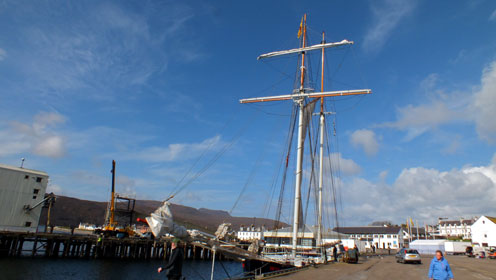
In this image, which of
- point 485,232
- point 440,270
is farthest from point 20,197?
point 485,232

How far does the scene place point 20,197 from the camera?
42.0 metres

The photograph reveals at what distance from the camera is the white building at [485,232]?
67875 mm

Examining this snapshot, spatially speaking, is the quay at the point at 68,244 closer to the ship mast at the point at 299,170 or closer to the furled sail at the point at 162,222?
the ship mast at the point at 299,170

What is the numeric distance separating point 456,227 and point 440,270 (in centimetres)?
16854

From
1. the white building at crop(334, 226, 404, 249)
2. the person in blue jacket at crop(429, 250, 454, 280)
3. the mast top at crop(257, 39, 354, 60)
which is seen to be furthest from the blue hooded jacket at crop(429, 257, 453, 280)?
the white building at crop(334, 226, 404, 249)

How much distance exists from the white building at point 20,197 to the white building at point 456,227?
15260cm

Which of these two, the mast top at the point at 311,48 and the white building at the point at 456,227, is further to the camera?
the white building at the point at 456,227

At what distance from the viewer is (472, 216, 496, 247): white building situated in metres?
67.9

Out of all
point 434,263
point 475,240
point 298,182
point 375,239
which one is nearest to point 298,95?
point 298,182

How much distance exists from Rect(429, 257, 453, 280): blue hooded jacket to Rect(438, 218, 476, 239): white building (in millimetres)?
152455

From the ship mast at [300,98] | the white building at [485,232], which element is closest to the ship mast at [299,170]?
the ship mast at [300,98]

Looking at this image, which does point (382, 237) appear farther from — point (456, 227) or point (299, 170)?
point (299, 170)

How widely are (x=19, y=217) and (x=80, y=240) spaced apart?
1000cm

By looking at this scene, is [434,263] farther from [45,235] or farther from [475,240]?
[475,240]
